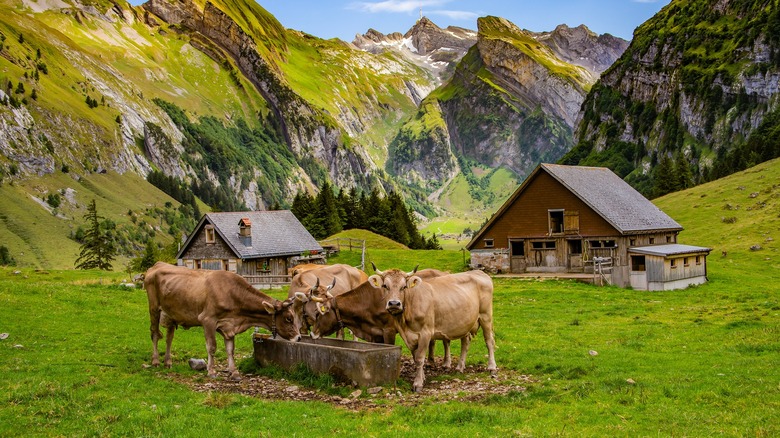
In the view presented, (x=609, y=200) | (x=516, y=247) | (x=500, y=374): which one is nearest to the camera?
(x=500, y=374)

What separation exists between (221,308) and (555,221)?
44.3 meters

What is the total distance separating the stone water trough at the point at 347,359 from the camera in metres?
16.8

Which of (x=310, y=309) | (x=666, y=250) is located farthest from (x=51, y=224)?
(x=310, y=309)

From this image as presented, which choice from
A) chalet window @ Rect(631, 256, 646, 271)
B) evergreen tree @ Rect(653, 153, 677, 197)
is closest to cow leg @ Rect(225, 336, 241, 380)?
chalet window @ Rect(631, 256, 646, 271)

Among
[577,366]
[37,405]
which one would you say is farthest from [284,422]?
[577,366]

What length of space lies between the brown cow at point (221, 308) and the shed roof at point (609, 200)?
3937cm

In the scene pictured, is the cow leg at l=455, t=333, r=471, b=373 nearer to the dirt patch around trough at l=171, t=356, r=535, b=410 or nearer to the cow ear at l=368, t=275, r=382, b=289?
the dirt patch around trough at l=171, t=356, r=535, b=410

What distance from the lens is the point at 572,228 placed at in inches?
2195

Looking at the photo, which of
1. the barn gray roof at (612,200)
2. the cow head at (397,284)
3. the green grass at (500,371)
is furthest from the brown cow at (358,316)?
the barn gray roof at (612,200)

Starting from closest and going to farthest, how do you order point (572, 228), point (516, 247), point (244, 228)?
1. point (572, 228)
2. point (516, 247)
3. point (244, 228)

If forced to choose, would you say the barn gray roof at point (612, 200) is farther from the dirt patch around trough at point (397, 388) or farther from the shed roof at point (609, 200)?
the dirt patch around trough at point (397, 388)

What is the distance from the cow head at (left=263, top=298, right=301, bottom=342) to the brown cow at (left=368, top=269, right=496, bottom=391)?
2.98m

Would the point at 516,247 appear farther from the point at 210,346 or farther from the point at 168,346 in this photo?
the point at 210,346

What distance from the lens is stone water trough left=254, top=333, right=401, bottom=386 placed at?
1675 cm
